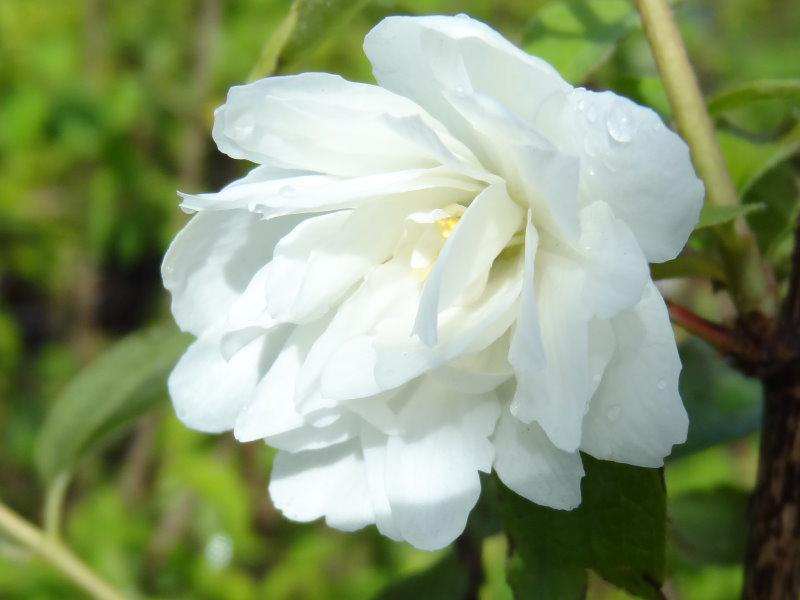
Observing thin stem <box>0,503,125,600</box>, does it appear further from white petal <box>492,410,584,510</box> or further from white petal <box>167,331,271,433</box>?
white petal <box>492,410,584,510</box>

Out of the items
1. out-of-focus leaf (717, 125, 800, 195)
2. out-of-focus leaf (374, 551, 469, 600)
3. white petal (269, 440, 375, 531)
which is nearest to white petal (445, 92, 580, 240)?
white petal (269, 440, 375, 531)

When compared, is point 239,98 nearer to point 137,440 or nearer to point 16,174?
point 137,440

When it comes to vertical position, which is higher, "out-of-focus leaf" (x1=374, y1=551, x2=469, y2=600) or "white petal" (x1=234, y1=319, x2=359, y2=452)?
"white petal" (x1=234, y1=319, x2=359, y2=452)

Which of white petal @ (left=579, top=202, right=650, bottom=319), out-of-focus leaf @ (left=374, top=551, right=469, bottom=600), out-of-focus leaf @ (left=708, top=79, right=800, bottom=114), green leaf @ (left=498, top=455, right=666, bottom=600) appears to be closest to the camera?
white petal @ (left=579, top=202, right=650, bottom=319)

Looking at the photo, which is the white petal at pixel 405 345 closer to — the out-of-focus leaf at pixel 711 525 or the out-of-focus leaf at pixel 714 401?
the out-of-focus leaf at pixel 714 401

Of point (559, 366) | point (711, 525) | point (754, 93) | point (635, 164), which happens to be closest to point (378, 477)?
point (559, 366)

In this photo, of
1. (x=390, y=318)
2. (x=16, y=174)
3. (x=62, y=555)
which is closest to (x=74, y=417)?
(x=62, y=555)
